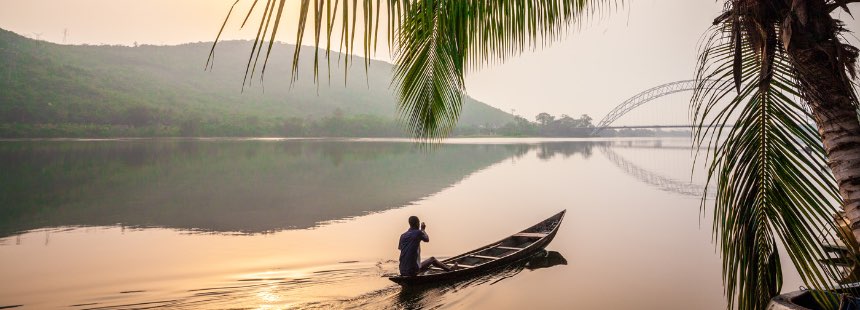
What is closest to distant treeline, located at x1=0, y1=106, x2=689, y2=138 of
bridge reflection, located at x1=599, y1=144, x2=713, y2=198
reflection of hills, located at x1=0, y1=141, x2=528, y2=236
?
reflection of hills, located at x1=0, y1=141, x2=528, y2=236

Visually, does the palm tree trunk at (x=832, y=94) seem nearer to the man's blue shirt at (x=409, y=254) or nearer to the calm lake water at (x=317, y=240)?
the calm lake water at (x=317, y=240)

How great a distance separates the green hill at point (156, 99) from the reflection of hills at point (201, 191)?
49.6 ft

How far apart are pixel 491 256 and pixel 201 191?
2010cm

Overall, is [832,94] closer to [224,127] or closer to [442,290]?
[442,290]

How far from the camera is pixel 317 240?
1553 cm

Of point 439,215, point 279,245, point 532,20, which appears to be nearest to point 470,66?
point 532,20

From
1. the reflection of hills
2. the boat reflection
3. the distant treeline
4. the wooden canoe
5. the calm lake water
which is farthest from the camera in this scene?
the distant treeline

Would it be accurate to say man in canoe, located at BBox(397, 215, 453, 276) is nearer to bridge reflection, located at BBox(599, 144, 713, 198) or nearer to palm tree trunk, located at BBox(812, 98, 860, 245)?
palm tree trunk, located at BBox(812, 98, 860, 245)

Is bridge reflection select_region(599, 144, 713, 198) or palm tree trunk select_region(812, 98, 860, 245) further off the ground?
palm tree trunk select_region(812, 98, 860, 245)

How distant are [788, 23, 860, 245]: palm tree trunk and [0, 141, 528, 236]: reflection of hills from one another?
16.3m

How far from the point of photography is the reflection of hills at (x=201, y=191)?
18797 mm

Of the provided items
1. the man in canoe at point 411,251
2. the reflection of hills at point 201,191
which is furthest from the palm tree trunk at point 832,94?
the reflection of hills at point 201,191

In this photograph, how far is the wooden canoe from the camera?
9711 mm

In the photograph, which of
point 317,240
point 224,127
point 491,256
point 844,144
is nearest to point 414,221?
point 491,256
